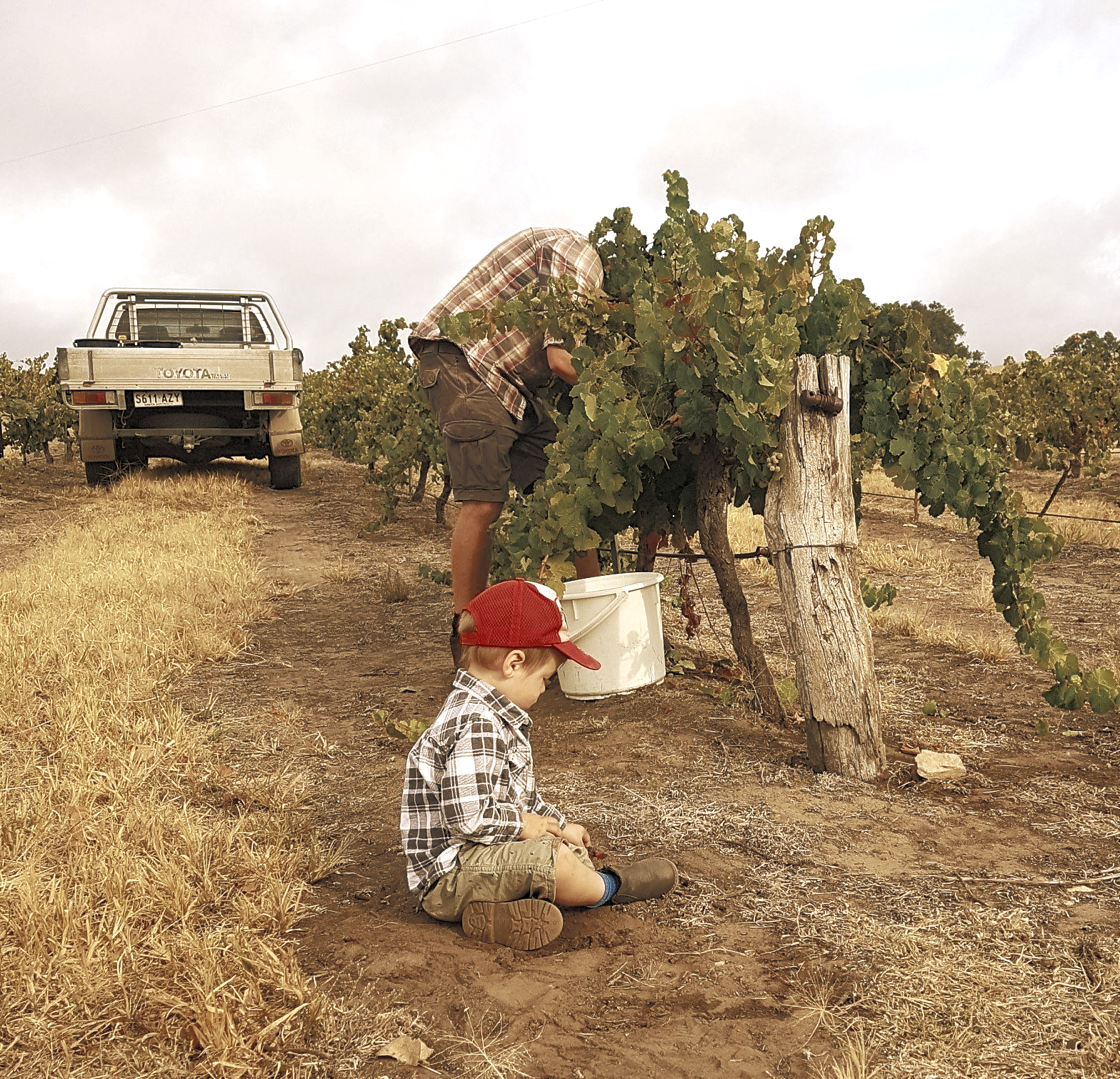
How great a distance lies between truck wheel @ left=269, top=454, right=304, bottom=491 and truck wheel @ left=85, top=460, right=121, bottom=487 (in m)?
1.81

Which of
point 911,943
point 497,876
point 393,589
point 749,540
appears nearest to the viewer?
point 911,943

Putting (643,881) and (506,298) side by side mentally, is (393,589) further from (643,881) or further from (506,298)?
(643,881)

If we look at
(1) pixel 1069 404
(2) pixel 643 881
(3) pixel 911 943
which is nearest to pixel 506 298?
(2) pixel 643 881

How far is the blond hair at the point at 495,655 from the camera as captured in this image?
8.09 ft

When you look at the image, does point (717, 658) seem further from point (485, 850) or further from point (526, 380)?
point (485, 850)

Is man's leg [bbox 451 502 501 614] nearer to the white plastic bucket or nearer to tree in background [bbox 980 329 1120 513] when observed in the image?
the white plastic bucket

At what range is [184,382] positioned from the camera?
11.1 metres

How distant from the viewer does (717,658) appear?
16.5 ft

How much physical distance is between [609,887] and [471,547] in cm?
221

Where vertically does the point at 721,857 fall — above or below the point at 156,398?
below

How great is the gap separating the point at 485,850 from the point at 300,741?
171 cm

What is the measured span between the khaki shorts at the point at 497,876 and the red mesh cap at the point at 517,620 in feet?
1.47

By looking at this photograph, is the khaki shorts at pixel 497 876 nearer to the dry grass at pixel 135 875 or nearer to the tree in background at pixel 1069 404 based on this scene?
the dry grass at pixel 135 875

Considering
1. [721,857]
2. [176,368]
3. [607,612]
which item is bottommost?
[721,857]
